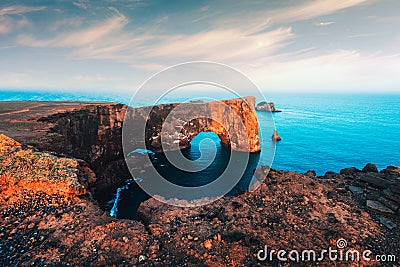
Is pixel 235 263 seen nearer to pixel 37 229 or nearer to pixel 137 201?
pixel 37 229

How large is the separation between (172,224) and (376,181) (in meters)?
18.1

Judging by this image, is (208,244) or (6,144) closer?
(208,244)

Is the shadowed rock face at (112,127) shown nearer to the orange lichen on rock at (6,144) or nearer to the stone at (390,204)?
the orange lichen on rock at (6,144)

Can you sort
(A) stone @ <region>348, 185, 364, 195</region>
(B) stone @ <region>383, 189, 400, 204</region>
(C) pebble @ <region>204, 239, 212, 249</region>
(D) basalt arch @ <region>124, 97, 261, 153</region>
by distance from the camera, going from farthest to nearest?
1. (D) basalt arch @ <region>124, 97, 261, 153</region>
2. (A) stone @ <region>348, 185, 364, 195</region>
3. (B) stone @ <region>383, 189, 400, 204</region>
4. (C) pebble @ <region>204, 239, 212, 249</region>

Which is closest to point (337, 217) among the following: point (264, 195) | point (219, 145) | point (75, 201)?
point (264, 195)

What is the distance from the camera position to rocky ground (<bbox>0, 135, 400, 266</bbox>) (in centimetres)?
888

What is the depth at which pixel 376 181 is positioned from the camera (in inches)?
658

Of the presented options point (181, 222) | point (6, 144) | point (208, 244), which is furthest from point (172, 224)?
point (6, 144)

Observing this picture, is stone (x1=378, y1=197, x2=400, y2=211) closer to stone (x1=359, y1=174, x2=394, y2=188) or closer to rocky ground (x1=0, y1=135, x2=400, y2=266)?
rocky ground (x1=0, y1=135, x2=400, y2=266)

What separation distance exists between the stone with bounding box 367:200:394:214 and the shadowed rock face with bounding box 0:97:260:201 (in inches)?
1139

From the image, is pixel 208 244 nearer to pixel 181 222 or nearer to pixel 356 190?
pixel 181 222

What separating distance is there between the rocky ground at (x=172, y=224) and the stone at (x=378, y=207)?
0.05 metres

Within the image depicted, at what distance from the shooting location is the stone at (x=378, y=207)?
13336 mm

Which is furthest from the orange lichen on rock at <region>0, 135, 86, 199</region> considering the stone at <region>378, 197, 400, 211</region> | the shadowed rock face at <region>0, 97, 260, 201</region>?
the stone at <region>378, 197, 400, 211</region>
